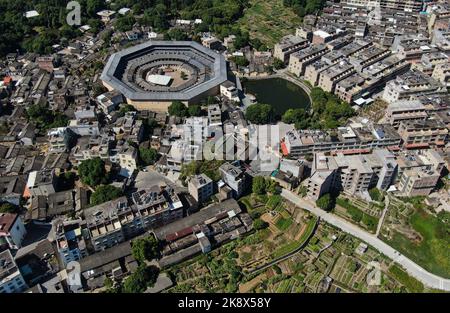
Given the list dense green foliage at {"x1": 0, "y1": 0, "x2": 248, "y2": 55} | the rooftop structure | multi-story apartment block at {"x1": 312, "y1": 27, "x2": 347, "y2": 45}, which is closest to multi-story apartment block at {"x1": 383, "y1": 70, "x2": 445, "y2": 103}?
multi-story apartment block at {"x1": 312, "y1": 27, "x2": 347, "y2": 45}

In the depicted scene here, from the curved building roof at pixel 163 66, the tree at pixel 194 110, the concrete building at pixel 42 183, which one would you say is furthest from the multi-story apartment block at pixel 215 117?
the concrete building at pixel 42 183

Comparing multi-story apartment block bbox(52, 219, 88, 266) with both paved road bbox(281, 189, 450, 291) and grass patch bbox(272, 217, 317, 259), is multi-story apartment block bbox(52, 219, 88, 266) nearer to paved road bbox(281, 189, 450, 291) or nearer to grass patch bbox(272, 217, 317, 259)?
grass patch bbox(272, 217, 317, 259)

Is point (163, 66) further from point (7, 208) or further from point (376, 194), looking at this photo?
point (376, 194)

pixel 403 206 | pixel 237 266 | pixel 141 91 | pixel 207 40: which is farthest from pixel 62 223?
pixel 207 40

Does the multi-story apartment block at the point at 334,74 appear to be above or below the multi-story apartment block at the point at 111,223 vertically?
above

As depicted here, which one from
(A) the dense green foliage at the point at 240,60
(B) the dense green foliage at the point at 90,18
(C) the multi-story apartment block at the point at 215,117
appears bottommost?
(C) the multi-story apartment block at the point at 215,117

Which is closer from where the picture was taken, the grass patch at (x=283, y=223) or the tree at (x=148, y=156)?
the grass patch at (x=283, y=223)

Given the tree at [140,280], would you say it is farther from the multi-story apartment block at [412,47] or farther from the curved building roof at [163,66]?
the multi-story apartment block at [412,47]

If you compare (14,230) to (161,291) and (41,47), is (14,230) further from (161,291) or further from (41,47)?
(41,47)
